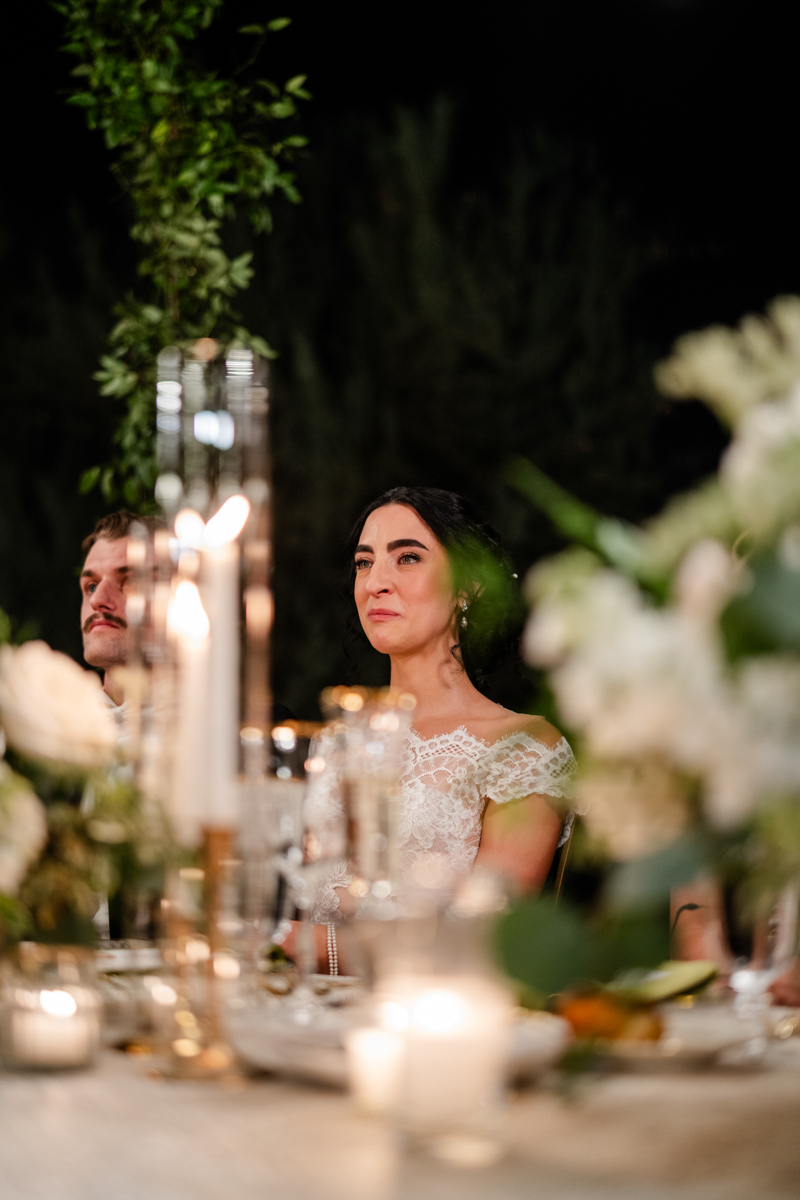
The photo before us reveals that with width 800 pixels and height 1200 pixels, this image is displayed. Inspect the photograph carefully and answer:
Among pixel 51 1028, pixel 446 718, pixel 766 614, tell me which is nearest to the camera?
pixel 766 614

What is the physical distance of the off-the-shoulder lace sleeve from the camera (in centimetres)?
199

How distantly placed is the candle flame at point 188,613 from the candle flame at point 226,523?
0.14ft

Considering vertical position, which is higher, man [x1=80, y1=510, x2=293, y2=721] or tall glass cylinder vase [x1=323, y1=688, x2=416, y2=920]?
man [x1=80, y1=510, x2=293, y2=721]

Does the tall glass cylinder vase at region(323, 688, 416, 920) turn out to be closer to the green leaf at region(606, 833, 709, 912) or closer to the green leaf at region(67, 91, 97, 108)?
the green leaf at region(606, 833, 709, 912)

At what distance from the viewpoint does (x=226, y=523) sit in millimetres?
896

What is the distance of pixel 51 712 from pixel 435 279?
2.87m

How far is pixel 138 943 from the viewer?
50.7 inches

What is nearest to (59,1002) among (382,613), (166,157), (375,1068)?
(375,1068)

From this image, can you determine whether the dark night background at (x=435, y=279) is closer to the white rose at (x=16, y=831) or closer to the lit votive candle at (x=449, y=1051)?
the white rose at (x=16, y=831)

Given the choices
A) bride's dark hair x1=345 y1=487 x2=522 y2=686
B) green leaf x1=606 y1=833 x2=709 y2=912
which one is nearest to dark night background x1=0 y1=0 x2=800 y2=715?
bride's dark hair x1=345 y1=487 x2=522 y2=686

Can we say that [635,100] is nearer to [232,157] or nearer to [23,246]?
[232,157]

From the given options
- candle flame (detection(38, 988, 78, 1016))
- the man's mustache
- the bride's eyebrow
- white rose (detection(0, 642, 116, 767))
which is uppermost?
the bride's eyebrow

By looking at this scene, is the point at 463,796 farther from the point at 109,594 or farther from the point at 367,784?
the point at 367,784

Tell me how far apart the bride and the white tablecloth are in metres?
1.05
